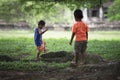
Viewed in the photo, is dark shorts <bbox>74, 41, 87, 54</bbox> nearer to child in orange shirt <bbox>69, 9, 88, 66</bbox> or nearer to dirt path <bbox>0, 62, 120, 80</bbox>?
child in orange shirt <bbox>69, 9, 88, 66</bbox>

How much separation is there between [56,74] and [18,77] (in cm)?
96

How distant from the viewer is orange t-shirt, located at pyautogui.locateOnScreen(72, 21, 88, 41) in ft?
29.9

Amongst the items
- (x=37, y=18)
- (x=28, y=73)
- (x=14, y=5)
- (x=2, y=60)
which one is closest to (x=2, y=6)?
(x=14, y=5)

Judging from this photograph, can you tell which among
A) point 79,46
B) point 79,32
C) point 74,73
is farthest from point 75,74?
point 79,32

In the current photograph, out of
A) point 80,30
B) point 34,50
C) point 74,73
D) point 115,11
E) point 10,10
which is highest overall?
point 80,30

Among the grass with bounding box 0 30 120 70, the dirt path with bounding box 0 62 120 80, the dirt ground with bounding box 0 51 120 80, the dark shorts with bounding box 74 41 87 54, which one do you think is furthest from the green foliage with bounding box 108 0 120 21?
the dirt path with bounding box 0 62 120 80

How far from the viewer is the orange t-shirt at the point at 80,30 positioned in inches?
359

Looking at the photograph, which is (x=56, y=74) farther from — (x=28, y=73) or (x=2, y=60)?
(x=2, y=60)

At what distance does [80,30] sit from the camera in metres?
9.14

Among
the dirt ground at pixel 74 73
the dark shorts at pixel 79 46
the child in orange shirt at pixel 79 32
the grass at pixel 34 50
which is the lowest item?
the grass at pixel 34 50

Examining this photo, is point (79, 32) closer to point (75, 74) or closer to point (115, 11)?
point (75, 74)

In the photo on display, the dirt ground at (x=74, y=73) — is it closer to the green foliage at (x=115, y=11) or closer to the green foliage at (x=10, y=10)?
the green foliage at (x=115, y=11)

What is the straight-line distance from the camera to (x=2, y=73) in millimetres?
7785

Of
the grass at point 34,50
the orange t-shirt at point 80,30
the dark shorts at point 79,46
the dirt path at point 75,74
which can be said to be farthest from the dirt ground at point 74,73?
the orange t-shirt at point 80,30
